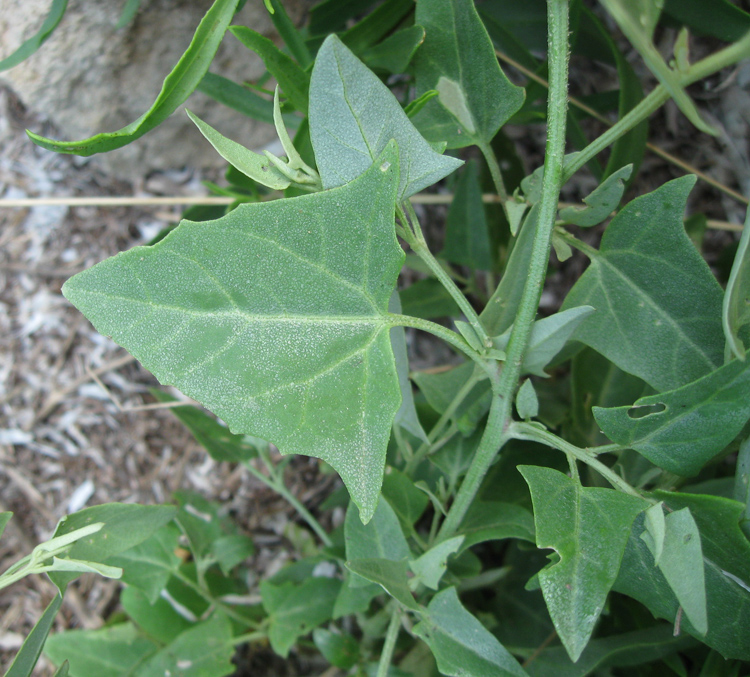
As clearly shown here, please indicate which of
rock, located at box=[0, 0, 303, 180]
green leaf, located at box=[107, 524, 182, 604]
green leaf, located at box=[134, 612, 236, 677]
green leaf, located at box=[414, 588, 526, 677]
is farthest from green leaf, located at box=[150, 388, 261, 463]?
rock, located at box=[0, 0, 303, 180]

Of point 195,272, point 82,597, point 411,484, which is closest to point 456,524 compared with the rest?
point 411,484

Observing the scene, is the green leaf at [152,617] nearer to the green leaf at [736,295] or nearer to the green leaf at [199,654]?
the green leaf at [199,654]

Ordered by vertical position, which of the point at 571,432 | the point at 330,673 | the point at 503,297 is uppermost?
the point at 503,297

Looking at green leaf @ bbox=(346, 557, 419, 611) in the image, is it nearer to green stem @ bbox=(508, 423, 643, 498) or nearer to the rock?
green stem @ bbox=(508, 423, 643, 498)

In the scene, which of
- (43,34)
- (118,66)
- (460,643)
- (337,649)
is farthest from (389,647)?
(118,66)

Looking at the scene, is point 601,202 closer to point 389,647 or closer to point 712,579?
point 712,579

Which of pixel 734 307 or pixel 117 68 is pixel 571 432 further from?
pixel 117 68

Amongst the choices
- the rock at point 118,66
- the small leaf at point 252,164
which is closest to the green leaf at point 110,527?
the small leaf at point 252,164
